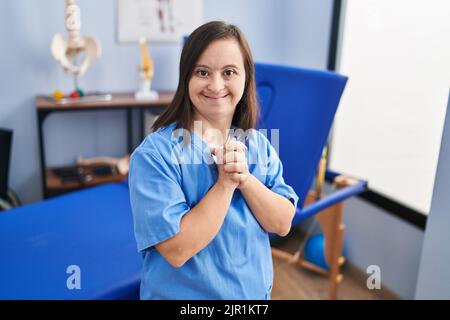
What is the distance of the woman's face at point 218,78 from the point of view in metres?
0.48

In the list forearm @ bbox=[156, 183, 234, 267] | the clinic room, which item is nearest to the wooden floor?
the clinic room

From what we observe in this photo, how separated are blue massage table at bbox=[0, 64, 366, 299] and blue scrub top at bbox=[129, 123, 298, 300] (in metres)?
0.31

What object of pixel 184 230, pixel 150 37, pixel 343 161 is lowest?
pixel 343 161

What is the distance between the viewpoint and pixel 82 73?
5.77ft

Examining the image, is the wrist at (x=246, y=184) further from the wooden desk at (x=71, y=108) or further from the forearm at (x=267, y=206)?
the wooden desk at (x=71, y=108)

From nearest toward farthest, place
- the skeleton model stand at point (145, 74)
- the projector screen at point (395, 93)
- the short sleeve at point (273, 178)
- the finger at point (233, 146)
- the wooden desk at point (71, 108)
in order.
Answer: the finger at point (233, 146) → the short sleeve at point (273, 178) → the projector screen at point (395, 93) → the wooden desk at point (71, 108) → the skeleton model stand at point (145, 74)

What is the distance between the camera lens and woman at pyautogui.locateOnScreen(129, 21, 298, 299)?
491 mm

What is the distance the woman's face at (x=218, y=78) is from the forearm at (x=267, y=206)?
99 mm

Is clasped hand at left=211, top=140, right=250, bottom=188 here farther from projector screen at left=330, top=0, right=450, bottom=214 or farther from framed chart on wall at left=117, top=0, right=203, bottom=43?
framed chart on wall at left=117, top=0, right=203, bottom=43

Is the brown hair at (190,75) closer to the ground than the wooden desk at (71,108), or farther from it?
farther from it

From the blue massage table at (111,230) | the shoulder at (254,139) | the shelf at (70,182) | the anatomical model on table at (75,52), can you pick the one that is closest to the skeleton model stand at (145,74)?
the anatomical model on table at (75,52)
